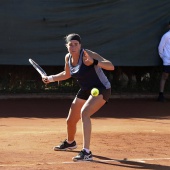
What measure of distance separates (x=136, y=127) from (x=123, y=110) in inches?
82.9

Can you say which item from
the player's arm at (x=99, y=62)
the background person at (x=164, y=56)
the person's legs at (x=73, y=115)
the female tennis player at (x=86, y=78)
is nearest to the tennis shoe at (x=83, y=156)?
the female tennis player at (x=86, y=78)

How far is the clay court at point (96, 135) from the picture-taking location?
6.89 metres

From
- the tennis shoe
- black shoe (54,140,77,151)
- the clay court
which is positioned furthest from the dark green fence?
the tennis shoe

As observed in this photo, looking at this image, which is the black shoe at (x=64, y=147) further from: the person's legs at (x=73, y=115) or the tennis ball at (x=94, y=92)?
the tennis ball at (x=94, y=92)

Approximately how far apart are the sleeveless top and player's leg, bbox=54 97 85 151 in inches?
12.2

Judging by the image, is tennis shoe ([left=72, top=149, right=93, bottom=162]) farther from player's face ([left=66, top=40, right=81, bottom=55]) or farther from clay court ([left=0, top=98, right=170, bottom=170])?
player's face ([left=66, top=40, right=81, bottom=55])

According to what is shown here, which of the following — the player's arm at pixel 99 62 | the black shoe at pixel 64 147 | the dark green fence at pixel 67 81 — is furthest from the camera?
the dark green fence at pixel 67 81

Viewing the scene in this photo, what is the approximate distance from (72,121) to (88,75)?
0.83 metres

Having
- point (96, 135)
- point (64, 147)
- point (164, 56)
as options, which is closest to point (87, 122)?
point (64, 147)

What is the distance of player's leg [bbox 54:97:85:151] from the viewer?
7.45 m

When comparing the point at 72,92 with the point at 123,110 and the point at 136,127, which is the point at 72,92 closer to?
the point at 123,110

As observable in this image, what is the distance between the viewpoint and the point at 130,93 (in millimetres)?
13797

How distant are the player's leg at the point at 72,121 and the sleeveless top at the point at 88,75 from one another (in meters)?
0.31

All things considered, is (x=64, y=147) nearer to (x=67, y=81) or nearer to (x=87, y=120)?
(x=87, y=120)
